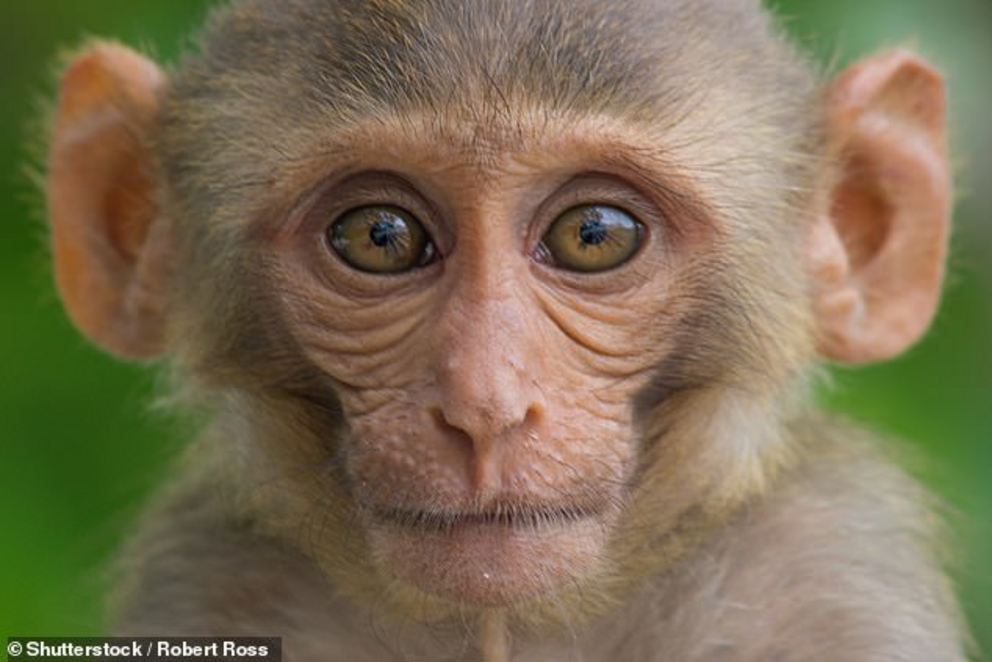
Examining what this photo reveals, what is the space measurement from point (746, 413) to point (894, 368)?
210 centimetres

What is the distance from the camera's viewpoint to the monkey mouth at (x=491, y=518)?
15.6ft

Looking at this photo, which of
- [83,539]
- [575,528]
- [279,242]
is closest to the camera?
[575,528]

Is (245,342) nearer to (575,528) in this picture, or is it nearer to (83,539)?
(575,528)

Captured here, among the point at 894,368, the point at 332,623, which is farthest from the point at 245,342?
the point at 894,368

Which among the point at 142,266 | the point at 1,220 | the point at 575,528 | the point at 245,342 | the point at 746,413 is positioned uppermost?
the point at 1,220

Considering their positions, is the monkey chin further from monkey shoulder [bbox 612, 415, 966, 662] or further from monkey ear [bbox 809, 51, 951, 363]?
monkey ear [bbox 809, 51, 951, 363]

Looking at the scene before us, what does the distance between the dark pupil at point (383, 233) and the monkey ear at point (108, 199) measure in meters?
1.04

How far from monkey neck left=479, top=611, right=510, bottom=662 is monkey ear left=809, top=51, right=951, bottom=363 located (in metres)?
1.34

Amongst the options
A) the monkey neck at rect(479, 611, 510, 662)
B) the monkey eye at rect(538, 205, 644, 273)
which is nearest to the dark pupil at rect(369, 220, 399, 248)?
the monkey eye at rect(538, 205, 644, 273)

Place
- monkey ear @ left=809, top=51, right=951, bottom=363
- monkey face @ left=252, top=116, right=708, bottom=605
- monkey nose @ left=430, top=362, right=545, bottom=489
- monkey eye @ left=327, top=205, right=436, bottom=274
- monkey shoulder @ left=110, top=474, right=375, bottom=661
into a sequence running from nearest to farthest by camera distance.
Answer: monkey nose @ left=430, top=362, right=545, bottom=489, monkey face @ left=252, top=116, right=708, bottom=605, monkey eye @ left=327, top=205, right=436, bottom=274, monkey shoulder @ left=110, top=474, right=375, bottom=661, monkey ear @ left=809, top=51, right=951, bottom=363

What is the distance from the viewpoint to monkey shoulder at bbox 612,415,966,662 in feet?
18.0

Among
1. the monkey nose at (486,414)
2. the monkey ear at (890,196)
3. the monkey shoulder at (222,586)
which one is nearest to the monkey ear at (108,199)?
the monkey shoulder at (222,586)

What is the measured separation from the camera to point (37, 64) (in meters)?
7.66

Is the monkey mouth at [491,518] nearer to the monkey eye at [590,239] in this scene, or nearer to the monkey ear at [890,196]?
the monkey eye at [590,239]
